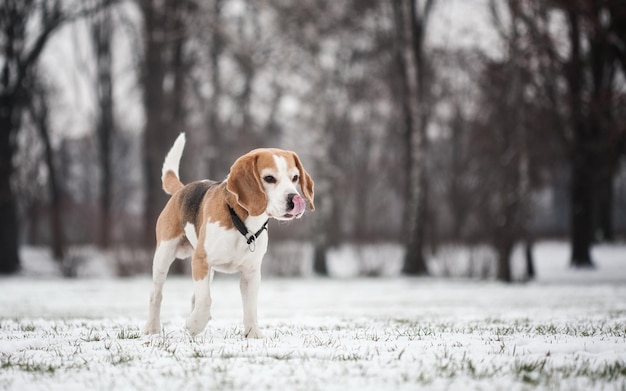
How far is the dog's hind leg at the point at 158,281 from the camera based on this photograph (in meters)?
5.77

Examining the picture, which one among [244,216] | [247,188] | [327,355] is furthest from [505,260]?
[327,355]

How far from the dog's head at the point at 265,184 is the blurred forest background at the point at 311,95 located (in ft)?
41.8

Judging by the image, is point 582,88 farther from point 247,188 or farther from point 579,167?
point 247,188

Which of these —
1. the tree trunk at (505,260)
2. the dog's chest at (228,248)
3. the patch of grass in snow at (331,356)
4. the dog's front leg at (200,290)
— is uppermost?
the dog's chest at (228,248)

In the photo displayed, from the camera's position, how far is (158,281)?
19.1ft

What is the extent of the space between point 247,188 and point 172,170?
1930 mm

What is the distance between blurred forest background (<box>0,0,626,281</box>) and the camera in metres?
18.7

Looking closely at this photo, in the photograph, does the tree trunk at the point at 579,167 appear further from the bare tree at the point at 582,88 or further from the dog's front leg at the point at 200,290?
the dog's front leg at the point at 200,290

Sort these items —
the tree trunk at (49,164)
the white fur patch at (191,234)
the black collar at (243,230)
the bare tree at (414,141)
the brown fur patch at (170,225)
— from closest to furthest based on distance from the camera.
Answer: the black collar at (243,230), the white fur patch at (191,234), the brown fur patch at (170,225), the bare tree at (414,141), the tree trunk at (49,164)

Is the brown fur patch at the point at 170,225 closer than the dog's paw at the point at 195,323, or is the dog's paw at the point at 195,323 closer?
the dog's paw at the point at 195,323

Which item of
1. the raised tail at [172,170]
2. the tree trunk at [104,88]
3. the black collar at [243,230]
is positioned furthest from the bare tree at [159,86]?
the black collar at [243,230]

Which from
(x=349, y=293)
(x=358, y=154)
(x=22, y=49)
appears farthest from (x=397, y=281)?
(x=358, y=154)

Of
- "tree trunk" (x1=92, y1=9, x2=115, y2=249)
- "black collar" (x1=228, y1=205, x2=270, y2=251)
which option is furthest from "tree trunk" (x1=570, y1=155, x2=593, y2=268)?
"tree trunk" (x1=92, y1=9, x2=115, y2=249)

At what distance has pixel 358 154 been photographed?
146 ft
